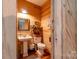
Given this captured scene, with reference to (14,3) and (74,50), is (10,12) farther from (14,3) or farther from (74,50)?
(74,50)

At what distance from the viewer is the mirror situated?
15.6 feet

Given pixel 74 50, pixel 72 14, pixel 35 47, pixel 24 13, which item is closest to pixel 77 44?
pixel 74 50

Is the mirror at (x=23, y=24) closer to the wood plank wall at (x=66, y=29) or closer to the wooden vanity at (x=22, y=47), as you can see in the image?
the wooden vanity at (x=22, y=47)

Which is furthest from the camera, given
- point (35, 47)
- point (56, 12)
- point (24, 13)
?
point (35, 47)

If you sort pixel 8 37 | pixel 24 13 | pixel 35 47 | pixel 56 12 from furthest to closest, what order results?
1. pixel 35 47
2. pixel 24 13
3. pixel 56 12
4. pixel 8 37

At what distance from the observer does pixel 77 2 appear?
943mm

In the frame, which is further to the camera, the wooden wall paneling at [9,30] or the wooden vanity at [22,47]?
the wooden vanity at [22,47]

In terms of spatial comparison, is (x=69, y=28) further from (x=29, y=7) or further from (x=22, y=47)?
(x=29, y=7)

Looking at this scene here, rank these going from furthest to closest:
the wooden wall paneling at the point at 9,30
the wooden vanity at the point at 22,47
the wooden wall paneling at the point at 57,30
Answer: the wooden vanity at the point at 22,47 < the wooden wall paneling at the point at 57,30 < the wooden wall paneling at the point at 9,30

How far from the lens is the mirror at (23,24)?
15.6 ft

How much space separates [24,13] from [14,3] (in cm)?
404

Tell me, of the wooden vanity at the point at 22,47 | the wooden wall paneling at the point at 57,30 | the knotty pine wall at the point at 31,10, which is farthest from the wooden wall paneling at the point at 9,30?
the knotty pine wall at the point at 31,10

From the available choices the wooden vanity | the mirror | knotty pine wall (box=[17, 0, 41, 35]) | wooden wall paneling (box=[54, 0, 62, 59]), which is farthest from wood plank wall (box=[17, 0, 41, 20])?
wooden wall paneling (box=[54, 0, 62, 59])

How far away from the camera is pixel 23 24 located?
193 inches
